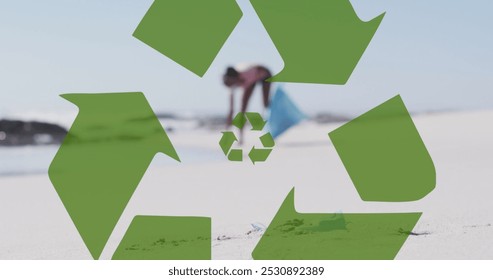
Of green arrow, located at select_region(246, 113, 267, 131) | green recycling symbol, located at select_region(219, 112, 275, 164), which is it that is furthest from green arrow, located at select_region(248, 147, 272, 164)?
green arrow, located at select_region(246, 113, 267, 131)

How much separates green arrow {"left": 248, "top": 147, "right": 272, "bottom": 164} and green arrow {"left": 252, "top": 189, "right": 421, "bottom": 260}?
1.45 ft

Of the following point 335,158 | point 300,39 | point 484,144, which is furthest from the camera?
point 484,144

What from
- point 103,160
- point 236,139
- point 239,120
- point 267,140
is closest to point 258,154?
point 267,140

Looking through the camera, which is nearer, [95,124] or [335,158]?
[95,124]

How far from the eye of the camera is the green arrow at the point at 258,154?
2.32 m

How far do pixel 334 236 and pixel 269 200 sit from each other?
521 mm

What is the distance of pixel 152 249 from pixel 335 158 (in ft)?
4.82

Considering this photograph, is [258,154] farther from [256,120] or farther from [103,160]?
[103,160]

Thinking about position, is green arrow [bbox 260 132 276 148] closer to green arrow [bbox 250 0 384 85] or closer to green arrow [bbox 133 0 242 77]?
green arrow [bbox 250 0 384 85]

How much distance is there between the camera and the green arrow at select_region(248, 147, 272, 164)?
2324 millimetres

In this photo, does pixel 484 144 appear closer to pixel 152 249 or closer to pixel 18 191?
pixel 152 249

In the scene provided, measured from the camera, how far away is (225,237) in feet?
5.57

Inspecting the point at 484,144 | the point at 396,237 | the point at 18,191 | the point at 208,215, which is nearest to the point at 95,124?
the point at 18,191

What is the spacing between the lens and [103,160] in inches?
109
